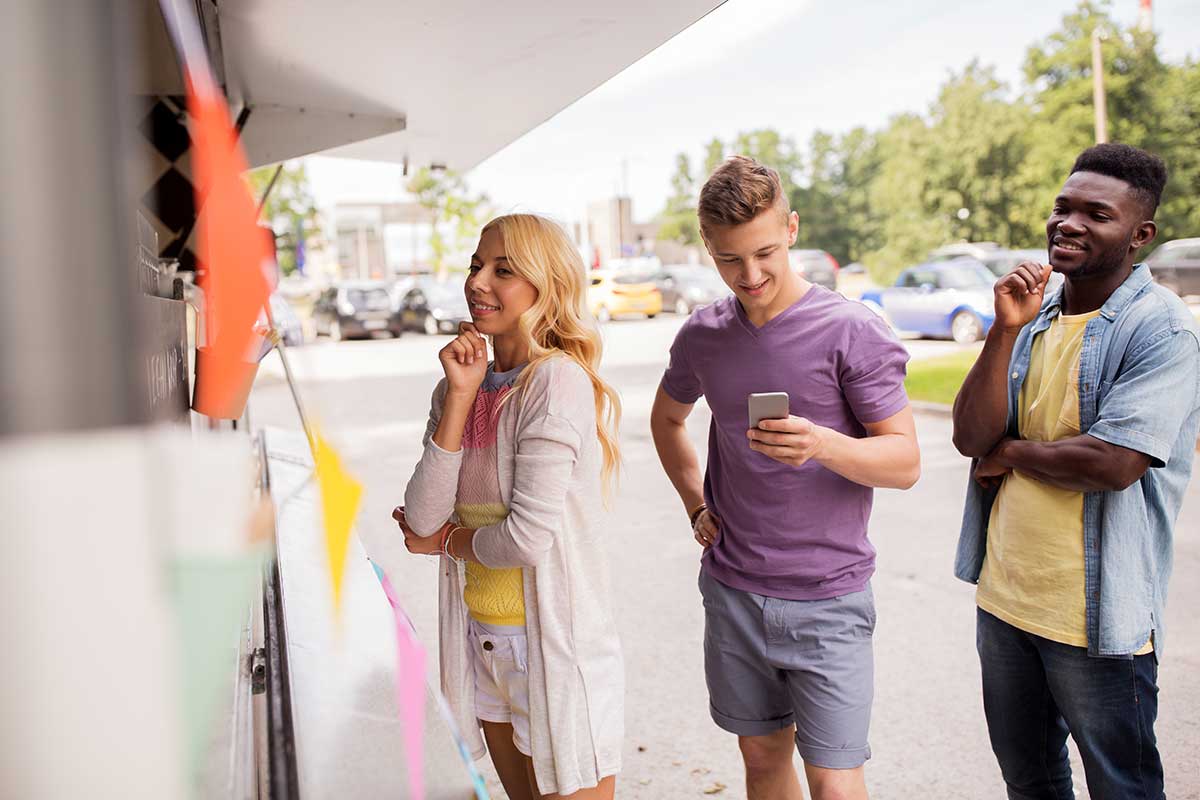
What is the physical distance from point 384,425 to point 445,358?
32.4 feet

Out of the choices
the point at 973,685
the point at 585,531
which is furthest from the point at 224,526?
the point at 973,685

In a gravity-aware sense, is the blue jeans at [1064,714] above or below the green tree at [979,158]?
below

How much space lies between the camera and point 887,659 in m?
4.82

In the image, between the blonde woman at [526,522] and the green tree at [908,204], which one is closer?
the blonde woman at [526,522]

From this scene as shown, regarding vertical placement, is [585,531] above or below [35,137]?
below

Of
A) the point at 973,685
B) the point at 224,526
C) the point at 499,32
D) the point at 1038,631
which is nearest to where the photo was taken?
the point at 224,526

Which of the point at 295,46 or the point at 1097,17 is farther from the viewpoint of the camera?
the point at 1097,17

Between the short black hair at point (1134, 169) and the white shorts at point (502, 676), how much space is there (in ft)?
5.54

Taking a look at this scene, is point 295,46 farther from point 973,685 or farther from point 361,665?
point 973,685

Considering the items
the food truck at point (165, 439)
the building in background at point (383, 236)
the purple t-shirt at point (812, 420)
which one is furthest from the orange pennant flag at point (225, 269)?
the building in background at point (383, 236)

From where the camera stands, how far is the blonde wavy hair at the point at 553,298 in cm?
234

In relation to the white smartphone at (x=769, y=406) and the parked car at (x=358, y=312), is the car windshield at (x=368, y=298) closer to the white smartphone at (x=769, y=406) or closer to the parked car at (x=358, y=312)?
the parked car at (x=358, y=312)

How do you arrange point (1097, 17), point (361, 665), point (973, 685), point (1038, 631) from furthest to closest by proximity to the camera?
point (1097, 17), point (973, 685), point (1038, 631), point (361, 665)

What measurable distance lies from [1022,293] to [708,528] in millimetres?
989
